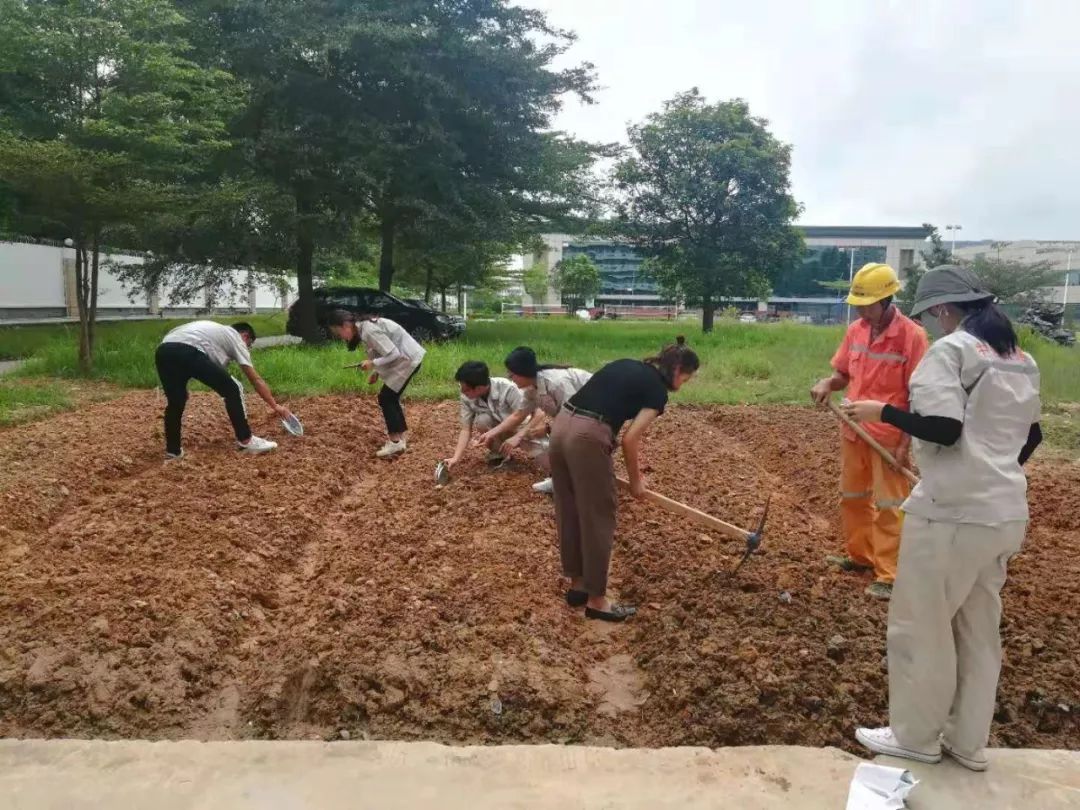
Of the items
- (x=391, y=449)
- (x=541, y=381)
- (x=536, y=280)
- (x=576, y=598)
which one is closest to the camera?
(x=576, y=598)

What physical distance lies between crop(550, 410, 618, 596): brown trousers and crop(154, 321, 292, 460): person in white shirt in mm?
3570

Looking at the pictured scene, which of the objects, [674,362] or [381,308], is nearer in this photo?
[674,362]

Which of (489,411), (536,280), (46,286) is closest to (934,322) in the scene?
(489,411)

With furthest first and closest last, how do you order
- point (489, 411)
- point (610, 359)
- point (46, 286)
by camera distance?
point (46, 286), point (610, 359), point (489, 411)

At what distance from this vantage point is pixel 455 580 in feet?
13.8

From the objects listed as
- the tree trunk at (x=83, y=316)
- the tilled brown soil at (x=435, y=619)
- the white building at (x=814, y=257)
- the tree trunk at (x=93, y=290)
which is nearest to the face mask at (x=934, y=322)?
the tilled brown soil at (x=435, y=619)

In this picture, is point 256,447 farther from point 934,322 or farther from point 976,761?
point 976,761

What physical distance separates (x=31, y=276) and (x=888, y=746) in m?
24.9

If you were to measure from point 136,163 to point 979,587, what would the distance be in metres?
11.3

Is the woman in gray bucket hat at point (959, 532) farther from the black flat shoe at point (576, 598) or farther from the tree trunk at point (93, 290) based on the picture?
the tree trunk at point (93, 290)

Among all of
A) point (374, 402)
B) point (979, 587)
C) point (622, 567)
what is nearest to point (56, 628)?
point (622, 567)

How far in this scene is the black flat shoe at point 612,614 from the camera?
3949 mm

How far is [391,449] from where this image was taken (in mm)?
7430

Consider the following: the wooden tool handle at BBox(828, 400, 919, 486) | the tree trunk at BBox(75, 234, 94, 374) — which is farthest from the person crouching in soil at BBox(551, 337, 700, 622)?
the tree trunk at BBox(75, 234, 94, 374)
